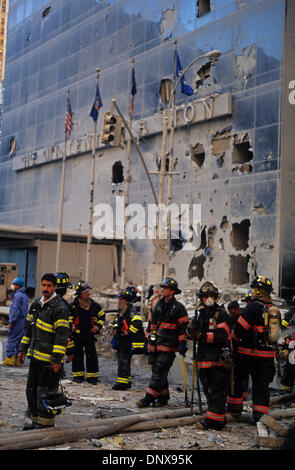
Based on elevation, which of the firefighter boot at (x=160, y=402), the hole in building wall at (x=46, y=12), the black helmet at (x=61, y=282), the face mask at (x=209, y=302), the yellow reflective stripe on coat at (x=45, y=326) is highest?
the hole in building wall at (x=46, y=12)

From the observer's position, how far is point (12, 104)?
47.9 m

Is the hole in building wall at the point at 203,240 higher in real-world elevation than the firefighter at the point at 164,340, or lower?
higher

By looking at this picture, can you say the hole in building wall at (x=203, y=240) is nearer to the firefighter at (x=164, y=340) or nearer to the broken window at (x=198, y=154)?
the broken window at (x=198, y=154)

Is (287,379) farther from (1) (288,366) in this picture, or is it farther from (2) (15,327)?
(2) (15,327)

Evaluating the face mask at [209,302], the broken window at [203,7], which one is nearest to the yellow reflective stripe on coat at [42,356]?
the face mask at [209,302]

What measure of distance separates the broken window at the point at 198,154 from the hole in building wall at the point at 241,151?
2390mm

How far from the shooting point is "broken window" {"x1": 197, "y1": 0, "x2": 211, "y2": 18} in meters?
28.8

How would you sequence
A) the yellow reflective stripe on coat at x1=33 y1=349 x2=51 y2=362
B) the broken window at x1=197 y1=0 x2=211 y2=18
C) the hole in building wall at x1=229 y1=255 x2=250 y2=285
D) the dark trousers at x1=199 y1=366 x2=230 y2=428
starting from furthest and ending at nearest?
the broken window at x1=197 y1=0 x2=211 y2=18, the hole in building wall at x1=229 y1=255 x2=250 y2=285, the dark trousers at x1=199 y1=366 x2=230 y2=428, the yellow reflective stripe on coat at x1=33 y1=349 x2=51 y2=362

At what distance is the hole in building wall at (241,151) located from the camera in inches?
1020

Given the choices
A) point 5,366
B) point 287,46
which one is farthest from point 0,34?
point 5,366

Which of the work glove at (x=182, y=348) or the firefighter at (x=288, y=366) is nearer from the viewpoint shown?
the work glove at (x=182, y=348)

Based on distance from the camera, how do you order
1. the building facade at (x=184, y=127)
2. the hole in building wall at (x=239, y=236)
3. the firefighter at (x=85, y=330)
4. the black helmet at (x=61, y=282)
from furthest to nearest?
the hole in building wall at (x=239, y=236), the building facade at (x=184, y=127), the firefighter at (x=85, y=330), the black helmet at (x=61, y=282)
